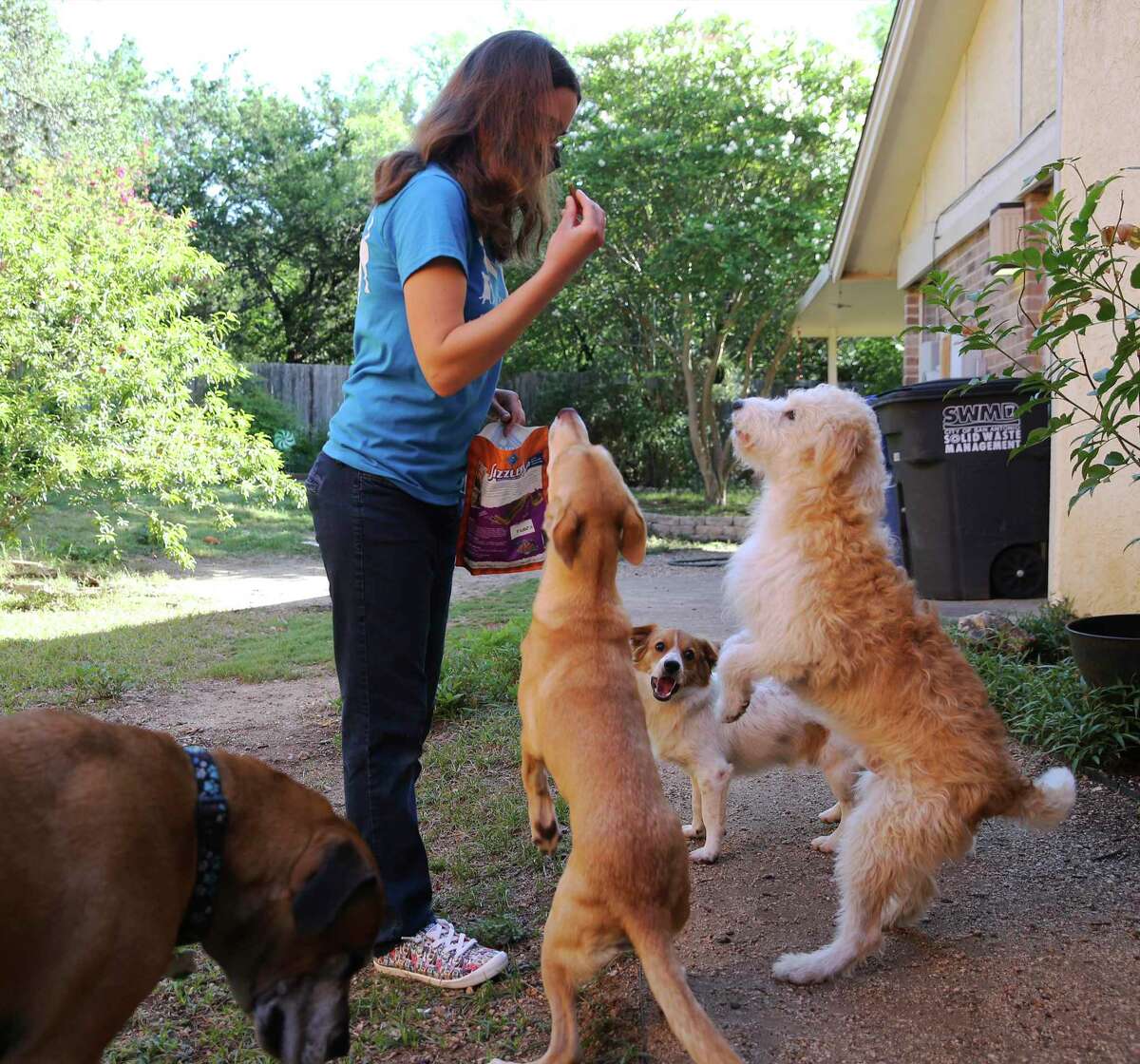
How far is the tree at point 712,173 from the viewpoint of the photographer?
1708 cm

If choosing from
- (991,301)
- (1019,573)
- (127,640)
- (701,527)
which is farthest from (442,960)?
(701,527)

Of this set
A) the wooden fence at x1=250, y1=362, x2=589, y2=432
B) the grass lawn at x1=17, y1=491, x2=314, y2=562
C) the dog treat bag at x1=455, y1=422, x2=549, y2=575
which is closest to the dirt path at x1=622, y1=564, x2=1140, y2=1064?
the dog treat bag at x1=455, y1=422, x2=549, y2=575

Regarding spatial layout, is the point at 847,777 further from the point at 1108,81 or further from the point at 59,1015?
the point at 1108,81

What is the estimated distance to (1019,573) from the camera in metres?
8.05

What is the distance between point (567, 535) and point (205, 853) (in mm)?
1364

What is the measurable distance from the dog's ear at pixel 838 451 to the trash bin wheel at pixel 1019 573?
4.87m

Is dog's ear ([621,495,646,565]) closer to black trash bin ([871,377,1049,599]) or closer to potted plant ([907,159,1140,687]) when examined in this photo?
potted plant ([907,159,1140,687])

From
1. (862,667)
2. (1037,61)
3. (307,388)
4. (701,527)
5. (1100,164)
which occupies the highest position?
(1037,61)

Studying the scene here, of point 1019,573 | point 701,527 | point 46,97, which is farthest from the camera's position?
point 46,97

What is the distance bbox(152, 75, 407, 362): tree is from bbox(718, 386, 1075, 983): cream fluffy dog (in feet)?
88.4

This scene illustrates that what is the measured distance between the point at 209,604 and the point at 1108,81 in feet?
28.0

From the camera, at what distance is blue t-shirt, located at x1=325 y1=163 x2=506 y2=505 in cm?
282

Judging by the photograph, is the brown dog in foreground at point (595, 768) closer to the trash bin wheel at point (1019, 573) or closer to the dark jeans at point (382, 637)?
the dark jeans at point (382, 637)

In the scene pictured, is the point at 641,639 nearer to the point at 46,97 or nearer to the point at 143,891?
the point at 143,891
